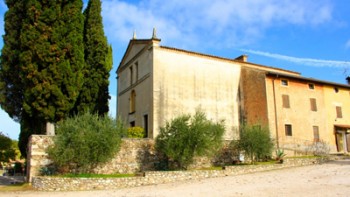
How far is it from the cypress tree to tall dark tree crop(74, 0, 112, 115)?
9.54ft

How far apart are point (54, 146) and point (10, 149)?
25658 millimetres

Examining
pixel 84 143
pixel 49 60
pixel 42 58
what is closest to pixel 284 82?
pixel 84 143

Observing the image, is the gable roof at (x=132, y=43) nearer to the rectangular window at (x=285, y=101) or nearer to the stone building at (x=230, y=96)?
the stone building at (x=230, y=96)

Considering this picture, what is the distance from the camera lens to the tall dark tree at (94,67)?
24.3m

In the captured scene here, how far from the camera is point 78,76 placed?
21.5 m

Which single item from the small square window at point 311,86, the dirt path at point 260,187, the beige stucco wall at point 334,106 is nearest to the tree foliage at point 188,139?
the dirt path at point 260,187

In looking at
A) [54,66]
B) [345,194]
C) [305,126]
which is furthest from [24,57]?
[305,126]

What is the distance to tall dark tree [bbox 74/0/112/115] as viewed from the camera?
24266mm

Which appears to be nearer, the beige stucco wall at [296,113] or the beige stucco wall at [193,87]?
the beige stucco wall at [193,87]

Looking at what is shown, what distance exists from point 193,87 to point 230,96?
391cm

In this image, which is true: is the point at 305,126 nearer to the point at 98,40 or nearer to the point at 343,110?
the point at 343,110

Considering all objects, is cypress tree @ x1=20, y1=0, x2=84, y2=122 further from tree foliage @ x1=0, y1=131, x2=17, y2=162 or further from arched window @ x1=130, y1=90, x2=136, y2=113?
tree foliage @ x1=0, y1=131, x2=17, y2=162

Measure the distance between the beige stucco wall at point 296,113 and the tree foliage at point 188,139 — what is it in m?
8.72

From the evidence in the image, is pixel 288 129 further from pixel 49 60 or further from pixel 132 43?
pixel 49 60
